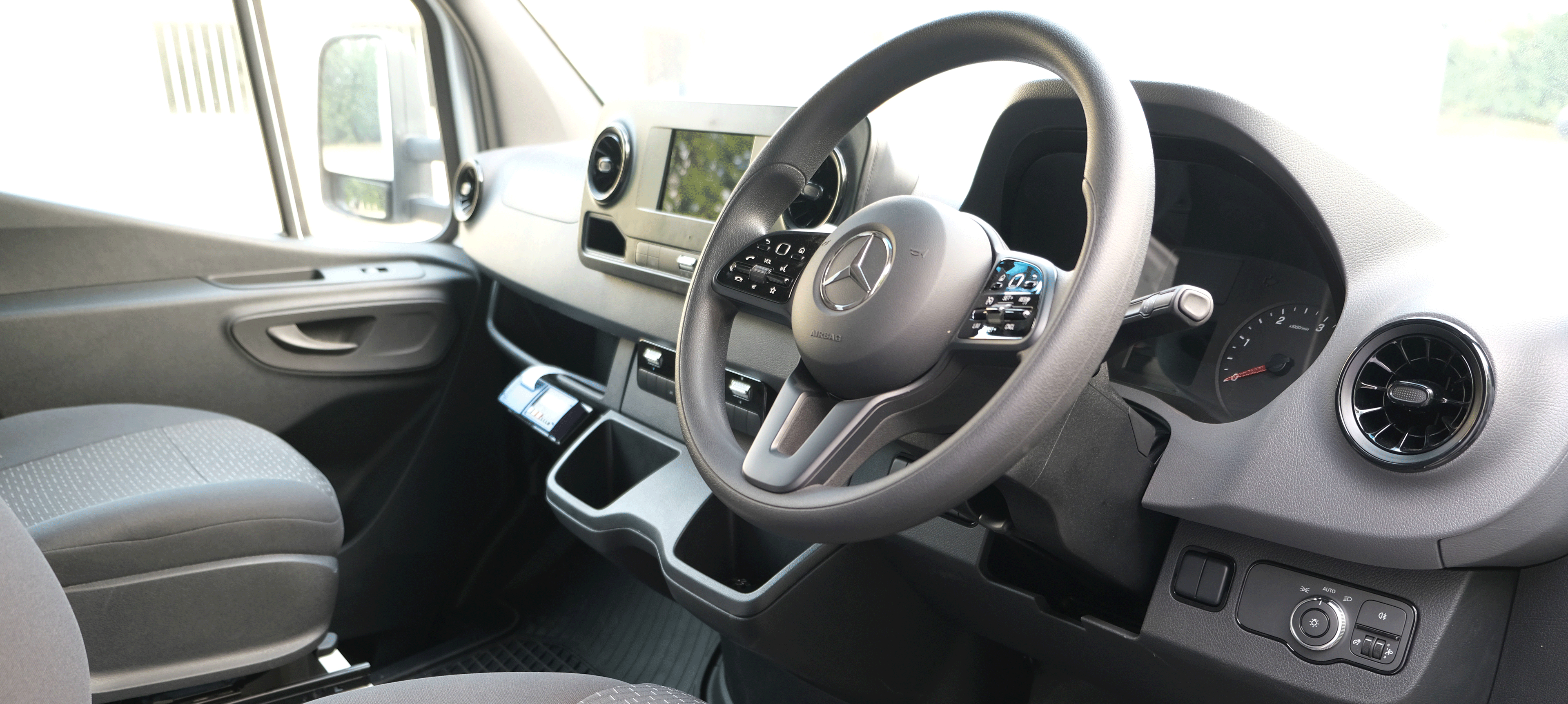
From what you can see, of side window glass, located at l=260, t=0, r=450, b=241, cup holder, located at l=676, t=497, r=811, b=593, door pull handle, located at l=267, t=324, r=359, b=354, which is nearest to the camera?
cup holder, located at l=676, t=497, r=811, b=593

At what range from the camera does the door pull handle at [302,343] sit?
201 cm

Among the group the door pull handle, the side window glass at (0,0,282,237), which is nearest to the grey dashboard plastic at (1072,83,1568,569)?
the door pull handle

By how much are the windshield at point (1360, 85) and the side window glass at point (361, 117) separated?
3.37 ft

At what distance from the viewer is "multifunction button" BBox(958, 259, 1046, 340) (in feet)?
2.56

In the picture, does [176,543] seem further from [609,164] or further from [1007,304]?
[1007,304]

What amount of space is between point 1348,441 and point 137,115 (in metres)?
2.06

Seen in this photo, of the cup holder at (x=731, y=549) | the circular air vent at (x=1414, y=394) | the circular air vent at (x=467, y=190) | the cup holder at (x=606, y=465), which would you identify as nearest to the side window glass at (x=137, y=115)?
the circular air vent at (x=467, y=190)

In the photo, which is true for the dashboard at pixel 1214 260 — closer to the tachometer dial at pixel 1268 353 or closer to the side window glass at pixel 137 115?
the tachometer dial at pixel 1268 353

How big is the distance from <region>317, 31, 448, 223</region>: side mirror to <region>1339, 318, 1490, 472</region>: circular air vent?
202 cm

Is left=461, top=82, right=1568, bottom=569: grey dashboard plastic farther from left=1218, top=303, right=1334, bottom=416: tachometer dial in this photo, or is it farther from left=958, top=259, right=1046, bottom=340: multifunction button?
left=958, top=259, right=1046, bottom=340: multifunction button

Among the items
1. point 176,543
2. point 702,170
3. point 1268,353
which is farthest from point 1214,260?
point 176,543

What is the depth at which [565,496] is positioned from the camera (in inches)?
63.9

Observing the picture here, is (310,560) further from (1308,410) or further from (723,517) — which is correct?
(1308,410)

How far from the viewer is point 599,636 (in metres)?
2.05
